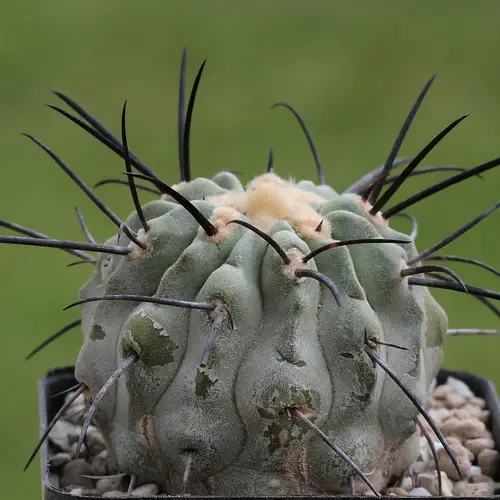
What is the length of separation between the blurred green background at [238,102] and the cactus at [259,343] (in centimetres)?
193

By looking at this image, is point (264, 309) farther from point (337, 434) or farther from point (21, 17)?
point (21, 17)

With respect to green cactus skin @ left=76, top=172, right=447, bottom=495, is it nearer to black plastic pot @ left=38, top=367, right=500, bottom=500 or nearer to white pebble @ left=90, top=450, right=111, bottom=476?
white pebble @ left=90, top=450, right=111, bottom=476

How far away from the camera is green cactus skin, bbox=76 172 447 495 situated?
3.93ft

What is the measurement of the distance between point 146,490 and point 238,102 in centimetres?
337

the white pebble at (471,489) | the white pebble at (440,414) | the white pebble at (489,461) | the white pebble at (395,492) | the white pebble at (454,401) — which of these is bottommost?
the white pebble at (395,492)

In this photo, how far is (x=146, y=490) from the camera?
130cm

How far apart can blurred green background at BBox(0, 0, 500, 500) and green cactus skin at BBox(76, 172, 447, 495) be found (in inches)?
76.5

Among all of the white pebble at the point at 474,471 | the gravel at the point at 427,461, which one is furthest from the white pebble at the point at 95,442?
the white pebble at the point at 474,471

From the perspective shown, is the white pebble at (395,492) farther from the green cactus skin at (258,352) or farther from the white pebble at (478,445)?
the white pebble at (478,445)

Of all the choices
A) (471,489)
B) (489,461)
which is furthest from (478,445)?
(471,489)

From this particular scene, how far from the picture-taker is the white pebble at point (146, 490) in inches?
50.9

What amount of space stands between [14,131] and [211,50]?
105 cm

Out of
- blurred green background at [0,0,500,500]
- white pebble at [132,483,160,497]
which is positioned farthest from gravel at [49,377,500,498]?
blurred green background at [0,0,500,500]

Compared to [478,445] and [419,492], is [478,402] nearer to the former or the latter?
[478,445]
